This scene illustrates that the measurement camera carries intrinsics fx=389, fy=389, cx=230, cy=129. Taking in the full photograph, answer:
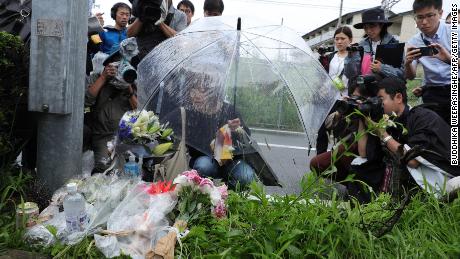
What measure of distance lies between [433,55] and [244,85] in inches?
79.1

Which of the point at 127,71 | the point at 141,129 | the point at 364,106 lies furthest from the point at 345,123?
the point at 127,71

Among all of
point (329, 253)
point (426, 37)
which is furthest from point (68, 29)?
point (426, 37)

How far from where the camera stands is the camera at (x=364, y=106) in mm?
2939

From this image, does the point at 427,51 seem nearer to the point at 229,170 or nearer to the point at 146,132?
the point at 229,170

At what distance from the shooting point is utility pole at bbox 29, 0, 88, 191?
267cm

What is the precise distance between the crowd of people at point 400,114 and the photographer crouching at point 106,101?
Result: 197 cm

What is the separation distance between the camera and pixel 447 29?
391 cm

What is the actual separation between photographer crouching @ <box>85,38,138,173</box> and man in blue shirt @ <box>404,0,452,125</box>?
2.76 metres

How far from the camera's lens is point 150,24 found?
389cm

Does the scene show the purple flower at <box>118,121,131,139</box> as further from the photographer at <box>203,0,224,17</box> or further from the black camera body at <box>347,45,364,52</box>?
the black camera body at <box>347,45,364,52</box>

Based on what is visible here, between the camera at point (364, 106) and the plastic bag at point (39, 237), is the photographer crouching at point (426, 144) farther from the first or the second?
the plastic bag at point (39, 237)

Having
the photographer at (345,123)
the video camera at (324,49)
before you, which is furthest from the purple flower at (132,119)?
the video camera at (324,49)

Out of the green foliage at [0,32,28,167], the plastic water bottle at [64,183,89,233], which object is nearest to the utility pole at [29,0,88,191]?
the green foliage at [0,32,28,167]

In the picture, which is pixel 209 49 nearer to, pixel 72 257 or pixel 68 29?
pixel 68 29
